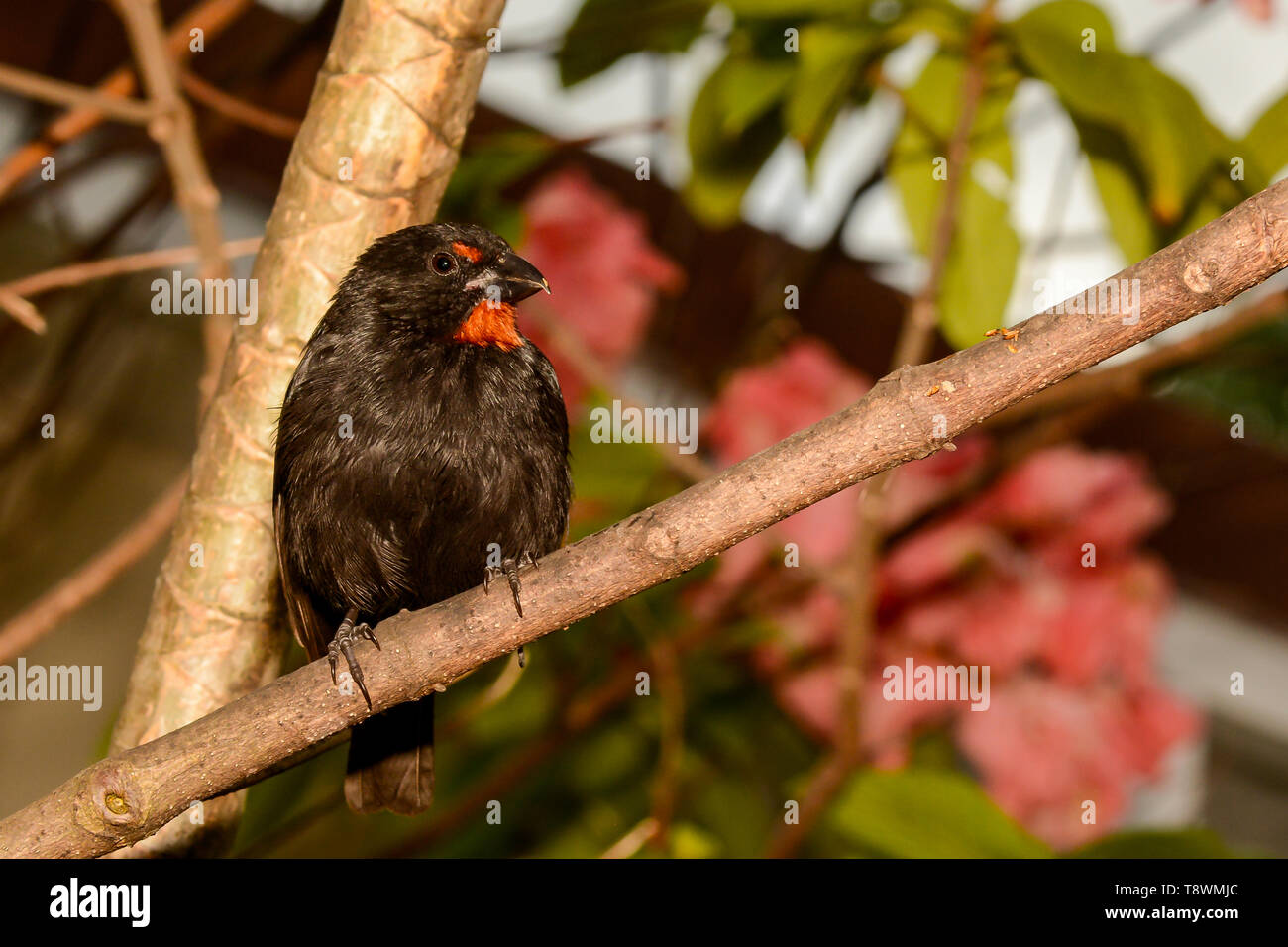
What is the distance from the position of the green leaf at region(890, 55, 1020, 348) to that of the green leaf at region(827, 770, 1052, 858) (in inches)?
30.1

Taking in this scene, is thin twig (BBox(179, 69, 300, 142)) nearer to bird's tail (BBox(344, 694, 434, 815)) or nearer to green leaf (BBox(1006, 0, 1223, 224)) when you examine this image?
bird's tail (BBox(344, 694, 434, 815))

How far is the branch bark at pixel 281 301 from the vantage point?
4.68 ft

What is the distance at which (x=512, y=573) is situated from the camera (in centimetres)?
131

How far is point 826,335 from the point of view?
369 centimetres

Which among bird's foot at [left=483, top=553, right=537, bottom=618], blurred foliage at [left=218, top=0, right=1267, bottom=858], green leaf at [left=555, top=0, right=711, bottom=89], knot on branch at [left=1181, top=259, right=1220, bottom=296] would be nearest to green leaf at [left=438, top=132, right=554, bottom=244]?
blurred foliage at [left=218, top=0, right=1267, bottom=858]

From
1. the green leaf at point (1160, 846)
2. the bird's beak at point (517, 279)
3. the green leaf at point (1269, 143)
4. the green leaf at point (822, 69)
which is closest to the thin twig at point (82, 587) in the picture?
the bird's beak at point (517, 279)

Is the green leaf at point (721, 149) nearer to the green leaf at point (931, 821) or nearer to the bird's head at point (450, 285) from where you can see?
the bird's head at point (450, 285)

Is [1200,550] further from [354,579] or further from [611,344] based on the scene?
[354,579]

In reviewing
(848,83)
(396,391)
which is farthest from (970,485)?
(396,391)

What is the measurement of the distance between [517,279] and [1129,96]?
91cm

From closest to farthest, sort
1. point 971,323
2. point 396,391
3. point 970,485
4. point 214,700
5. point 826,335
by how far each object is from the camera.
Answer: point 214,700, point 396,391, point 971,323, point 970,485, point 826,335

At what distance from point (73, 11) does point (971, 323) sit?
1984 millimetres

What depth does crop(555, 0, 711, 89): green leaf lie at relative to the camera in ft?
6.70

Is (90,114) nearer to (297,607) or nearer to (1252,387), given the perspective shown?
(297,607)
